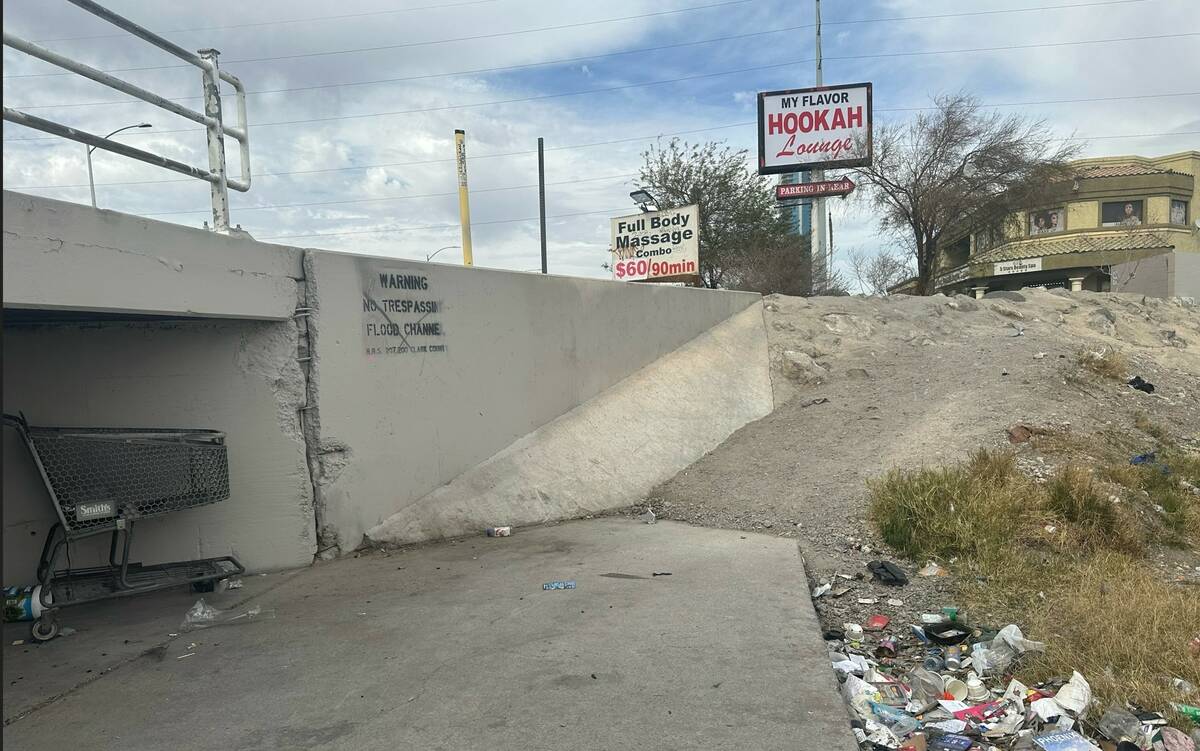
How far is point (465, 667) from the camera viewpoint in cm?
413

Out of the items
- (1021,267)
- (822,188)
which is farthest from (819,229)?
(1021,267)

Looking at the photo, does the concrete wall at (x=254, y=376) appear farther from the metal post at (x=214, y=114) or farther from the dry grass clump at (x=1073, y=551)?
the dry grass clump at (x=1073, y=551)

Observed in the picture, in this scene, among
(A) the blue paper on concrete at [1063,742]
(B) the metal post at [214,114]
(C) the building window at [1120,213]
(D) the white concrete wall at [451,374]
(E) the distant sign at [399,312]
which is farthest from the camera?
(C) the building window at [1120,213]

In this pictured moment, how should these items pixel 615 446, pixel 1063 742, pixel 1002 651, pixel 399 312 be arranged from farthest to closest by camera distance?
pixel 615 446 < pixel 399 312 < pixel 1002 651 < pixel 1063 742

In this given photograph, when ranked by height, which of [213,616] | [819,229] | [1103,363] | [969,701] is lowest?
[969,701]

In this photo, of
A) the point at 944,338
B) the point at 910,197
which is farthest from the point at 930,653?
the point at 910,197

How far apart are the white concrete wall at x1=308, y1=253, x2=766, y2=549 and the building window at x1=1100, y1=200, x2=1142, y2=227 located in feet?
142

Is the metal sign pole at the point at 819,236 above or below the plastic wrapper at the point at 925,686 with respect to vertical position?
above

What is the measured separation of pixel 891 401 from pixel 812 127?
15839 mm

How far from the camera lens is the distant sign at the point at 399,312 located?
670 centimetres

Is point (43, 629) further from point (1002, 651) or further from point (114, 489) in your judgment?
point (1002, 651)

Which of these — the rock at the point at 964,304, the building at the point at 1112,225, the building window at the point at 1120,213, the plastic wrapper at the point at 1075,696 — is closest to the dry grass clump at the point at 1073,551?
the plastic wrapper at the point at 1075,696

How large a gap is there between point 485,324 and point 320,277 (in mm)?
1859

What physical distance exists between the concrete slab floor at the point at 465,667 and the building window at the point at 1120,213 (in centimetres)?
4656
